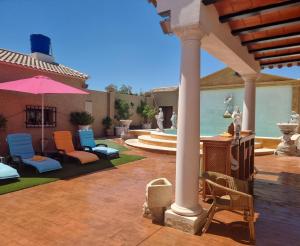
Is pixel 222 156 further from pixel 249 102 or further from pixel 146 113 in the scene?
pixel 146 113

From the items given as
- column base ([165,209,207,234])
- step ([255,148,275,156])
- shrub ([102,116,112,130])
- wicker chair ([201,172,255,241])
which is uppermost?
shrub ([102,116,112,130])

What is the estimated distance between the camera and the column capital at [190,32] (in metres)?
3.58

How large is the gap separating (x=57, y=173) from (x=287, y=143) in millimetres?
9820

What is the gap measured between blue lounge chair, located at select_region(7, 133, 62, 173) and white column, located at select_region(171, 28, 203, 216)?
186 inches

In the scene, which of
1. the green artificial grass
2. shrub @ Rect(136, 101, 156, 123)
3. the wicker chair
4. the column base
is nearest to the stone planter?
the column base

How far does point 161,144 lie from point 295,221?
8.24 metres

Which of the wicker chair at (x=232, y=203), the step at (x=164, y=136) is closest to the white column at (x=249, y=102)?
the wicker chair at (x=232, y=203)

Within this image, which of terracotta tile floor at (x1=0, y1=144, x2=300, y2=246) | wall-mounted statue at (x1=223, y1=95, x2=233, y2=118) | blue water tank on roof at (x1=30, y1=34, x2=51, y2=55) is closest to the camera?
terracotta tile floor at (x1=0, y1=144, x2=300, y2=246)

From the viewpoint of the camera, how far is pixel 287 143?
11.1m

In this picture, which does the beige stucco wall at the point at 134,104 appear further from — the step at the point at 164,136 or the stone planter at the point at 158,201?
the stone planter at the point at 158,201

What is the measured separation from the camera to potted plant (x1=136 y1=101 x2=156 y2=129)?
22.2 meters

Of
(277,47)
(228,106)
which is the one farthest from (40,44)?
(228,106)

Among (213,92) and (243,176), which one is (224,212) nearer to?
(243,176)

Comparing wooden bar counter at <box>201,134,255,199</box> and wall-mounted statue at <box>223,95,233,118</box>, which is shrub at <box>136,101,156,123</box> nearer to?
wall-mounted statue at <box>223,95,233,118</box>
